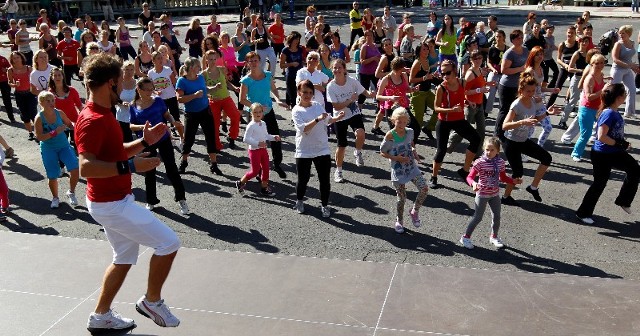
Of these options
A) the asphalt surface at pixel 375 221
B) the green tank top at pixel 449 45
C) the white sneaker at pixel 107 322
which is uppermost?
the green tank top at pixel 449 45

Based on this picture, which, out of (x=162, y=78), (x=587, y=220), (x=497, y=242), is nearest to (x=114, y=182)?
(x=497, y=242)

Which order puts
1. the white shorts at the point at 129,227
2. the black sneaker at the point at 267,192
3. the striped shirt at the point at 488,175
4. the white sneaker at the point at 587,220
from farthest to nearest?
the black sneaker at the point at 267,192
the white sneaker at the point at 587,220
the striped shirt at the point at 488,175
the white shorts at the point at 129,227

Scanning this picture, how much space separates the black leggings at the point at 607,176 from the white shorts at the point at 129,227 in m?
5.19

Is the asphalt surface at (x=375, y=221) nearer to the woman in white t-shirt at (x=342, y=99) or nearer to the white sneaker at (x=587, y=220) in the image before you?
the white sneaker at (x=587, y=220)

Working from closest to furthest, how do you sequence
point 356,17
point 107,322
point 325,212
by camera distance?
1. point 107,322
2. point 325,212
3. point 356,17

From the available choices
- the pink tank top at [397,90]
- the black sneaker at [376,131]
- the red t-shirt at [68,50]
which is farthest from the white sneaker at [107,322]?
the red t-shirt at [68,50]

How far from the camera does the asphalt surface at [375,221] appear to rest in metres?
7.27

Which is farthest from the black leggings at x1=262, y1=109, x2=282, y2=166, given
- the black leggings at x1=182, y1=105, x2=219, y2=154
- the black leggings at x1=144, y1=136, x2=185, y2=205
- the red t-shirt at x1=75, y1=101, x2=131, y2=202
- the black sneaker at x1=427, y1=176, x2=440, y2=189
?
the red t-shirt at x1=75, y1=101, x2=131, y2=202

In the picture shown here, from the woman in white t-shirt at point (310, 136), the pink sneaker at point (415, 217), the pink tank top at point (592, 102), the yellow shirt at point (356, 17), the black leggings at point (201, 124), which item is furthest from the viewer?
the yellow shirt at point (356, 17)

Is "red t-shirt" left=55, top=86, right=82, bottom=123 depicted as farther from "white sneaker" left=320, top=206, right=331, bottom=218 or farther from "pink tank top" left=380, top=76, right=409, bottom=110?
"pink tank top" left=380, top=76, right=409, bottom=110

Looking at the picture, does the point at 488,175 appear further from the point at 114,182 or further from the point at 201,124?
the point at 201,124

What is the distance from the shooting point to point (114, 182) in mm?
4754

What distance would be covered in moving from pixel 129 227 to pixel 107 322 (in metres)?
0.89

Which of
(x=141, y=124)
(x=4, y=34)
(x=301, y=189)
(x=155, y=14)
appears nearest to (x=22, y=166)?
(x=141, y=124)
